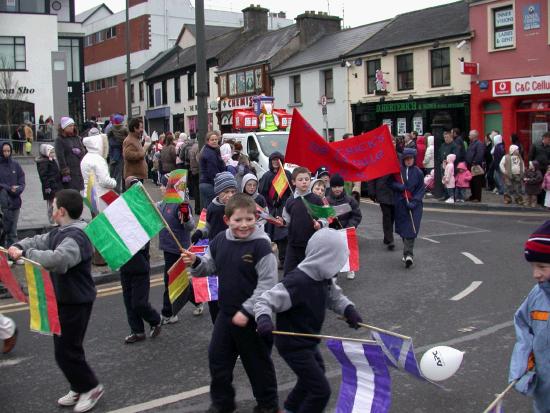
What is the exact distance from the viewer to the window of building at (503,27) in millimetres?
24656

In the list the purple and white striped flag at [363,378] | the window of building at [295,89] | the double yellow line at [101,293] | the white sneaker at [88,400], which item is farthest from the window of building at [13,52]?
the purple and white striped flag at [363,378]

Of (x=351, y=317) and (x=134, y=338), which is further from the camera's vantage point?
(x=134, y=338)

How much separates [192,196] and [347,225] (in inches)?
340

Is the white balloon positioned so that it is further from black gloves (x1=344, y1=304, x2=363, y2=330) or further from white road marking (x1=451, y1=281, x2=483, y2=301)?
white road marking (x1=451, y1=281, x2=483, y2=301)

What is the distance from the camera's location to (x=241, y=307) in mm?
4621

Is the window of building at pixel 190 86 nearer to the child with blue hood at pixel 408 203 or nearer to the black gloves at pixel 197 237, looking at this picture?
the child with blue hood at pixel 408 203

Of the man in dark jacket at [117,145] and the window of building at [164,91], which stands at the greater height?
the window of building at [164,91]

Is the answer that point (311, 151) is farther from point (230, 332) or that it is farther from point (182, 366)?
point (230, 332)

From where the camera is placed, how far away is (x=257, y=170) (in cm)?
1773

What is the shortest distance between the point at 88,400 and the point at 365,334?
285cm

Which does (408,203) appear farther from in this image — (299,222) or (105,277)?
(105,277)

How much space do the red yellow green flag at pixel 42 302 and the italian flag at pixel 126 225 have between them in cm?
53

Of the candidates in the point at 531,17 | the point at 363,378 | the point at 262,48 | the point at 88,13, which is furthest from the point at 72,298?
the point at 88,13

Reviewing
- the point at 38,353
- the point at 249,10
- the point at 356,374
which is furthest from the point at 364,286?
the point at 249,10
